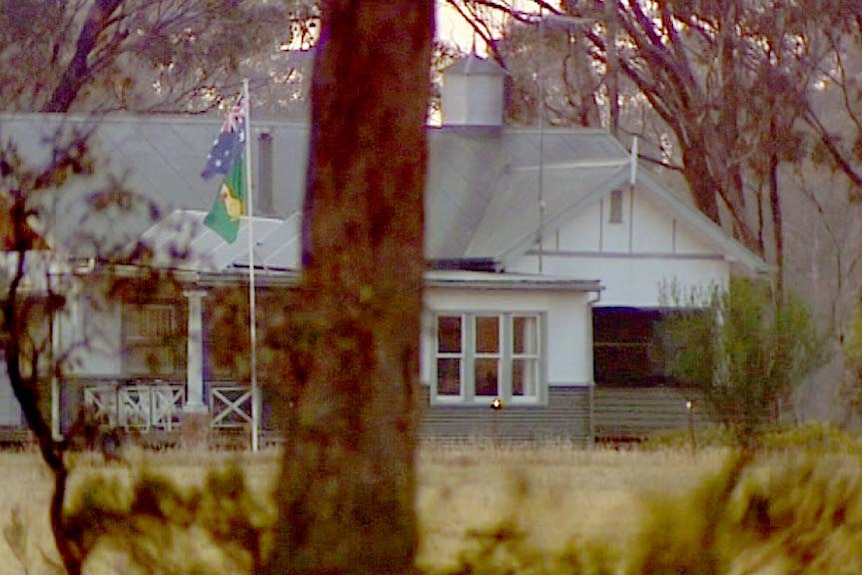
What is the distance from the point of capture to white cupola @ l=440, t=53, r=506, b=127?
3347 cm

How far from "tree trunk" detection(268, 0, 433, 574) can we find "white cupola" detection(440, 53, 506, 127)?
26.8 m

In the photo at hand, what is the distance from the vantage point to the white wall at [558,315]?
2994 centimetres

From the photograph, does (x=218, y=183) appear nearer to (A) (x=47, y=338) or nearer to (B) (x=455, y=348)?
(B) (x=455, y=348)

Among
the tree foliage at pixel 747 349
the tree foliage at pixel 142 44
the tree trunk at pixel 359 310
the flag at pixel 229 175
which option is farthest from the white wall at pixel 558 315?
the tree trunk at pixel 359 310

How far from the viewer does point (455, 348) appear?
98.5ft

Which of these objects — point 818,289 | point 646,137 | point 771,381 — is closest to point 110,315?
point 771,381

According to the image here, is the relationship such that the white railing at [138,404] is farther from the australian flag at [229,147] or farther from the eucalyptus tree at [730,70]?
the eucalyptus tree at [730,70]

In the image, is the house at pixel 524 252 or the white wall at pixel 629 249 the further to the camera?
the white wall at pixel 629 249

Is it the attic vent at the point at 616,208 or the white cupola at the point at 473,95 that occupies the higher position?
the white cupola at the point at 473,95

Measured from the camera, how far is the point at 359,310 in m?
6.54

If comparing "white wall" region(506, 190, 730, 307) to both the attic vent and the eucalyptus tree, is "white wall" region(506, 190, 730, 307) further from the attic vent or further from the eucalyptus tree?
the eucalyptus tree

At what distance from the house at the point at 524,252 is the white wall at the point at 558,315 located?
0.08ft

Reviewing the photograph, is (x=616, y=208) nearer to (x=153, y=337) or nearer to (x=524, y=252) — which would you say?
(x=524, y=252)

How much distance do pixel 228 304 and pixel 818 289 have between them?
1873 inches
